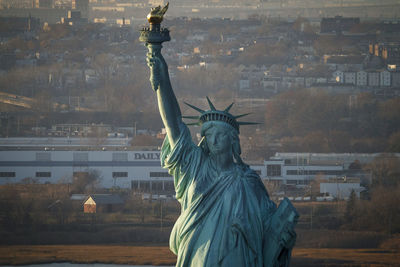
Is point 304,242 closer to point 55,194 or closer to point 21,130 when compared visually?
point 55,194

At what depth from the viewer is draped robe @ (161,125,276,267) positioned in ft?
9.25

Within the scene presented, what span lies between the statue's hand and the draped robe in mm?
138

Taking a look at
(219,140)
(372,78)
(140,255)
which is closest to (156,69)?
(219,140)

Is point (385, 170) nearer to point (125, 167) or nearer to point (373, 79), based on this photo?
point (125, 167)

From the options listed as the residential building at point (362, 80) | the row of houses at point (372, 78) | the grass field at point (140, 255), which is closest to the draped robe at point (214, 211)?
the grass field at point (140, 255)

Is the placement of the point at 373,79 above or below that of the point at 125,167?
above

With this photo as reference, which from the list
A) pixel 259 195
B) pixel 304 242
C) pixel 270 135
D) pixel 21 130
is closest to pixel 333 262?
pixel 304 242

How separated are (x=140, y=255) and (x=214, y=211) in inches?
494

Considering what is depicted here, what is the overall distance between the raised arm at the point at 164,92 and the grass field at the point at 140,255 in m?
12.0

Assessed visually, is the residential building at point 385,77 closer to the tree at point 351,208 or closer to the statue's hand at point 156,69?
the tree at point 351,208

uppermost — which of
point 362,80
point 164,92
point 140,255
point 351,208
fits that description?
point 362,80

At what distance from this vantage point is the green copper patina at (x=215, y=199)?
2.82 metres

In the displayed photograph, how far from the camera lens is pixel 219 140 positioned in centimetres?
292

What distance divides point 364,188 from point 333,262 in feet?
14.8
